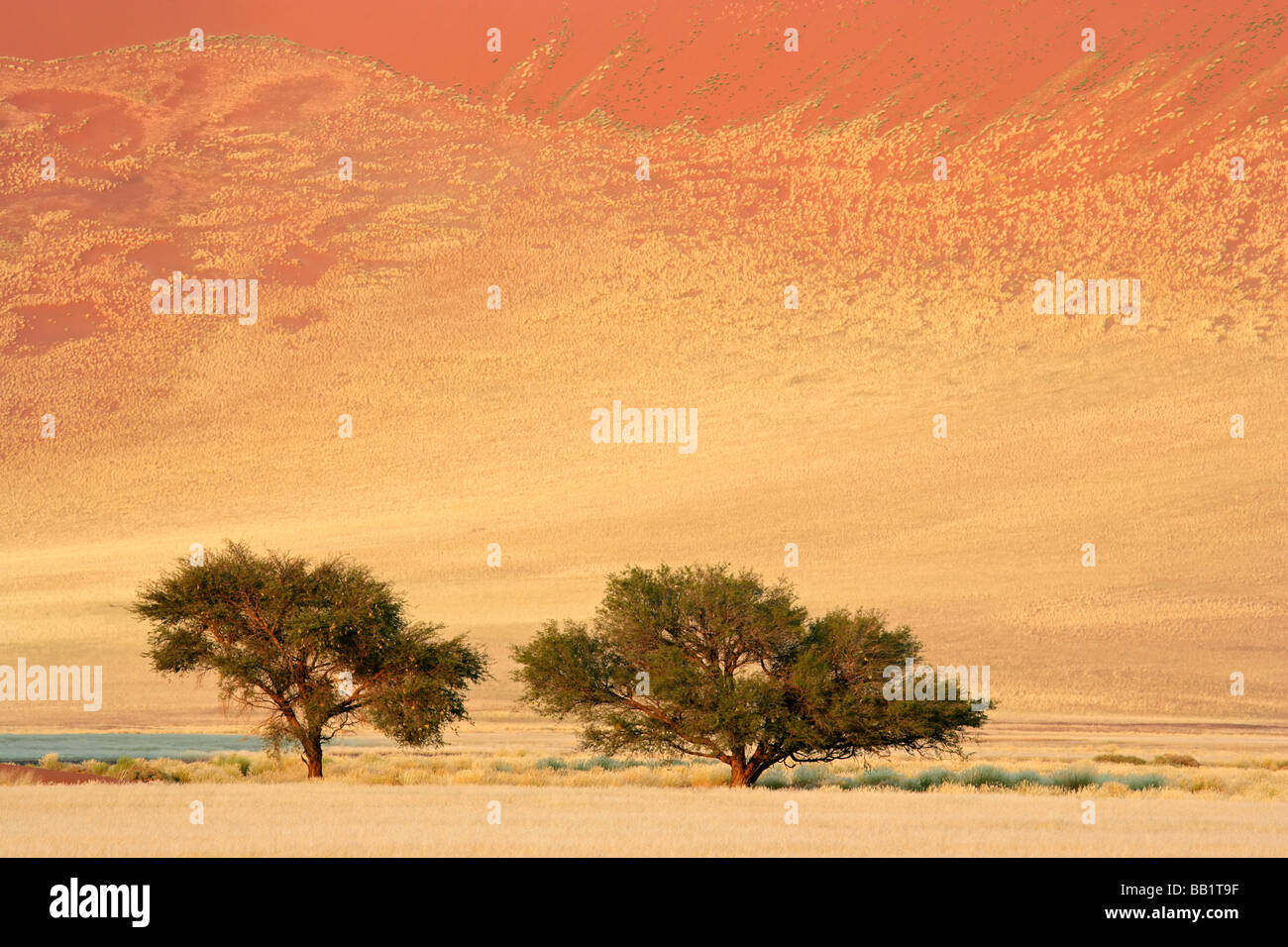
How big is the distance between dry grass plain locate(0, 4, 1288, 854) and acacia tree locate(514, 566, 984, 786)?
2.81 m

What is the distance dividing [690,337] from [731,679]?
3772 inches

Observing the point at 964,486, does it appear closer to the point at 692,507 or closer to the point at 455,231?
the point at 692,507

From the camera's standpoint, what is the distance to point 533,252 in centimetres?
14600

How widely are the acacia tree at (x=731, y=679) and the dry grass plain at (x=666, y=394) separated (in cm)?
281

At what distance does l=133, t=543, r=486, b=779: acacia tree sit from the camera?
98.7 feet

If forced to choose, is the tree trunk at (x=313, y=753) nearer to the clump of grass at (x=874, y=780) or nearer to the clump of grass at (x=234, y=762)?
the clump of grass at (x=234, y=762)

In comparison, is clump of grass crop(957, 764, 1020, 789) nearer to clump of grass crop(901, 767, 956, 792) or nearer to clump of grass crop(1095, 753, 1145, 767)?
clump of grass crop(901, 767, 956, 792)

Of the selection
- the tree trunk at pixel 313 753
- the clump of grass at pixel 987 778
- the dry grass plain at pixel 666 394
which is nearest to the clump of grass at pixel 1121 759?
the dry grass plain at pixel 666 394

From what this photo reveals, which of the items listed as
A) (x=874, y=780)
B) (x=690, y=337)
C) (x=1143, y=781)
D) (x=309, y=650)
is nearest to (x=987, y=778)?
(x=874, y=780)

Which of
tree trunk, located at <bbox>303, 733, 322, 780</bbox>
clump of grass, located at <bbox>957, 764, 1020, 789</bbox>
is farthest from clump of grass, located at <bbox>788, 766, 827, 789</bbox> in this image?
tree trunk, located at <bbox>303, 733, 322, 780</bbox>

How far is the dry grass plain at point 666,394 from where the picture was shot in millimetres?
39844

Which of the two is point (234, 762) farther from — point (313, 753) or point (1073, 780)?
point (1073, 780)

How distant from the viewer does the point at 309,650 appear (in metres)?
30.4

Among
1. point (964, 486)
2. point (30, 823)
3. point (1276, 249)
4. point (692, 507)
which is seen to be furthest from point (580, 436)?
point (30, 823)
